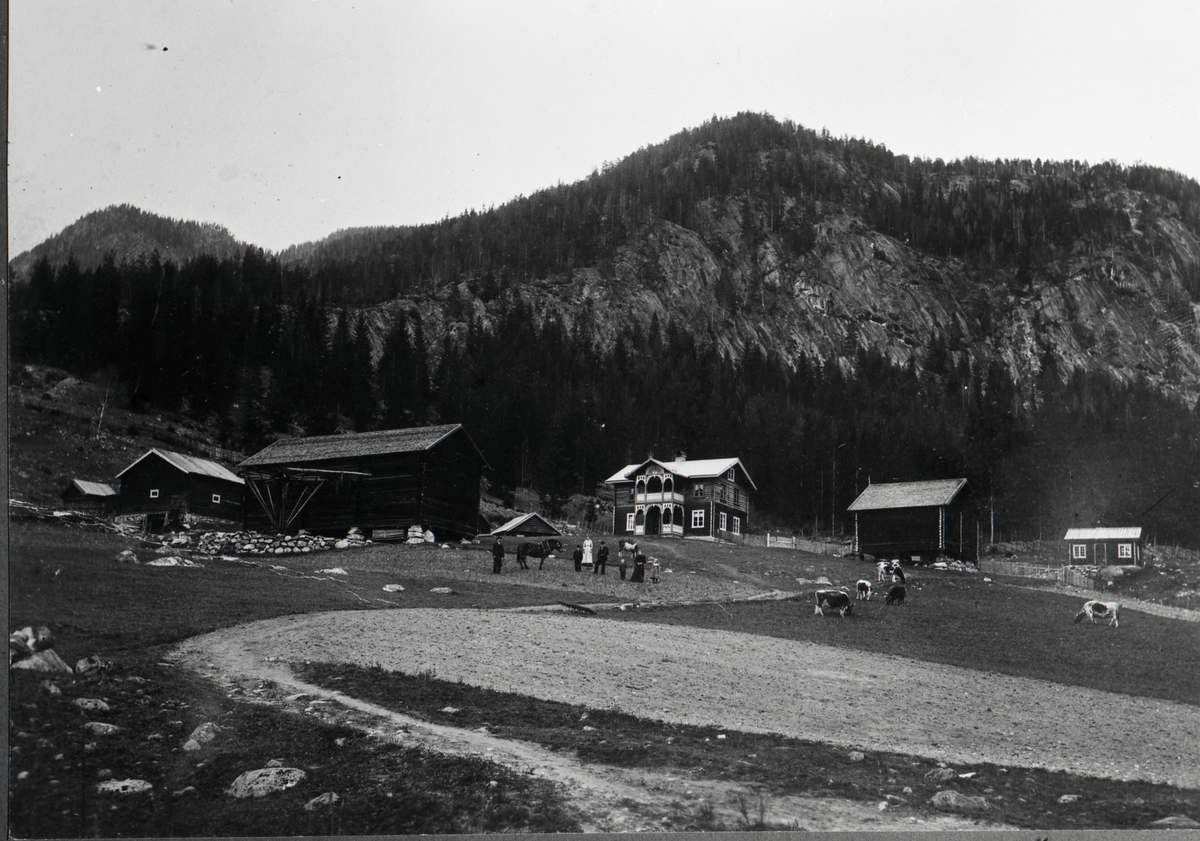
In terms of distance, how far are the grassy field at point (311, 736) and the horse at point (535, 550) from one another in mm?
7855

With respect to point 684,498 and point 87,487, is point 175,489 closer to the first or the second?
point 87,487

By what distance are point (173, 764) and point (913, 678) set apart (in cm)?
951

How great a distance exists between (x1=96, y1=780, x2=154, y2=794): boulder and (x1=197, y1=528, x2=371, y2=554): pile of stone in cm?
682

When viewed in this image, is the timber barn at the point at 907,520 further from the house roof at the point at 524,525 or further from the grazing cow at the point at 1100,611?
the grazing cow at the point at 1100,611

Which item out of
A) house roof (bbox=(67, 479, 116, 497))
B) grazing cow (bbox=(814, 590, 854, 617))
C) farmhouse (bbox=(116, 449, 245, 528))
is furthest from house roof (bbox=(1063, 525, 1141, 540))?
house roof (bbox=(67, 479, 116, 497))

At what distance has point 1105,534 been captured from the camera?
1841 centimetres

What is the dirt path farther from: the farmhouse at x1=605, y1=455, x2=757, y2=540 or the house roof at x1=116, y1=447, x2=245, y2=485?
the farmhouse at x1=605, y1=455, x2=757, y2=540

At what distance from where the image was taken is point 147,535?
15859 millimetres

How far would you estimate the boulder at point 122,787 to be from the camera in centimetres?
907

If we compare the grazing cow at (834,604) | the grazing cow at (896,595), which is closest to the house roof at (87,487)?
the grazing cow at (834,604)

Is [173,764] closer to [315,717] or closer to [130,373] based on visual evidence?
[315,717]

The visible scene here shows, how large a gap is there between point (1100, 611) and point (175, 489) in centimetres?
1746

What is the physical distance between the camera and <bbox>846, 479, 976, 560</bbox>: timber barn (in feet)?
112

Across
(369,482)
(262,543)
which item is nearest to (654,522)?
(369,482)
